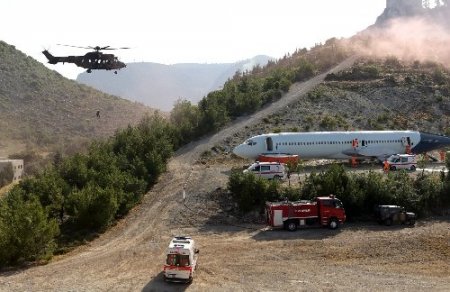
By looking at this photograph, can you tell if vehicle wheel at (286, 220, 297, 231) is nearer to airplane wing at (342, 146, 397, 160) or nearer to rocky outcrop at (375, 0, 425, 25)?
airplane wing at (342, 146, 397, 160)

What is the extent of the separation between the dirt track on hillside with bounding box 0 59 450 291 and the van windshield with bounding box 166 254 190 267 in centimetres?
127

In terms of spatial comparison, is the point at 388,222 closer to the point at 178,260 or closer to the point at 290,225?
the point at 290,225

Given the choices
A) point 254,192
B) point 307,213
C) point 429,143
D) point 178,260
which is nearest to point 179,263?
point 178,260

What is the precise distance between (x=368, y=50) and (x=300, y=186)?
6981 centimetres

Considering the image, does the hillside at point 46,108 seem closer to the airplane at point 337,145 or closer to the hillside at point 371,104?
the hillside at point 371,104

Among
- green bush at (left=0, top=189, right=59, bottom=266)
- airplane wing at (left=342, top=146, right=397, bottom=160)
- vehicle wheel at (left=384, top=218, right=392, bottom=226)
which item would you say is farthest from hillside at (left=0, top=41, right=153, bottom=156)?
vehicle wheel at (left=384, top=218, right=392, bottom=226)

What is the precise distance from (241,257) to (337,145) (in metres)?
27.3

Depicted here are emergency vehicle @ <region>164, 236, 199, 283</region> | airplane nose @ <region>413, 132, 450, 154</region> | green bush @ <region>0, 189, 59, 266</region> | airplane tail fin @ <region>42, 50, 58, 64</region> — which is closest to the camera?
emergency vehicle @ <region>164, 236, 199, 283</region>

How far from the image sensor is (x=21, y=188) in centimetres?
4438

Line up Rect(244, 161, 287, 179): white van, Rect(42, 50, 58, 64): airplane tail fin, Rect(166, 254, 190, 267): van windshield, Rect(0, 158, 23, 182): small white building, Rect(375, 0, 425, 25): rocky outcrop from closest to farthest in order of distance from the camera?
Rect(166, 254, 190, 267): van windshield
Rect(244, 161, 287, 179): white van
Rect(42, 50, 58, 64): airplane tail fin
Rect(0, 158, 23, 182): small white building
Rect(375, 0, 425, 25): rocky outcrop

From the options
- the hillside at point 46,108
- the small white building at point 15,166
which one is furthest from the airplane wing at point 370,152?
the hillside at point 46,108

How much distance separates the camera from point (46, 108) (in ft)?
401

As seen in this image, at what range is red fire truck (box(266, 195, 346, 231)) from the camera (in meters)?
38.1

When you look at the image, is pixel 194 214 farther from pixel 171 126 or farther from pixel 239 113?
pixel 239 113
